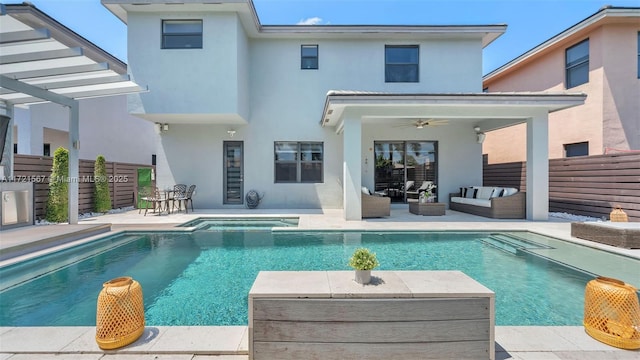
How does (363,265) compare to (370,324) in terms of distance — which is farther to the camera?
(363,265)

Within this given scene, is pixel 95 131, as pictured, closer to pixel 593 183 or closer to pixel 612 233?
pixel 612 233

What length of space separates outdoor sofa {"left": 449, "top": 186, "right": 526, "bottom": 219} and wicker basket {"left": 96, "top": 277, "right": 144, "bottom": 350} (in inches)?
367

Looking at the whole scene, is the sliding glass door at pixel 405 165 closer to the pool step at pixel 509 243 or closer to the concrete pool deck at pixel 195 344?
the pool step at pixel 509 243

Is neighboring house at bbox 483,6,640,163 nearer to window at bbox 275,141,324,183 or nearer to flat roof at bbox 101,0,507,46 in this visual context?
flat roof at bbox 101,0,507,46

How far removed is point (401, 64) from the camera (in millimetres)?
11344

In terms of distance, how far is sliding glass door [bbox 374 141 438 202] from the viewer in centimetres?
1162

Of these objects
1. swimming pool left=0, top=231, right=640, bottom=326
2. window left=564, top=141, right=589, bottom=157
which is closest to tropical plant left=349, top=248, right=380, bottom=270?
swimming pool left=0, top=231, right=640, bottom=326

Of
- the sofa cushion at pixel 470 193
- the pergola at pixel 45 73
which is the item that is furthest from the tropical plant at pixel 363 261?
the sofa cushion at pixel 470 193

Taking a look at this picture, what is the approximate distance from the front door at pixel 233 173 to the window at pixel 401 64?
642 centimetres

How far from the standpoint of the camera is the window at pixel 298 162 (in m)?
11.3

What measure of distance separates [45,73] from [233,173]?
19.9 ft

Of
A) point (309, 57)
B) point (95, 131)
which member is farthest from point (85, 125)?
point (309, 57)

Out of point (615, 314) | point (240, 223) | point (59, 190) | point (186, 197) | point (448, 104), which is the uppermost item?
point (448, 104)

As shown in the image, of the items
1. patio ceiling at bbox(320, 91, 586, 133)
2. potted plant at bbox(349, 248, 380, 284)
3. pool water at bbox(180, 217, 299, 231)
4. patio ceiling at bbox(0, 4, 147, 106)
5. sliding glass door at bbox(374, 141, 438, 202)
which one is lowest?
pool water at bbox(180, 217, 299, 231)
